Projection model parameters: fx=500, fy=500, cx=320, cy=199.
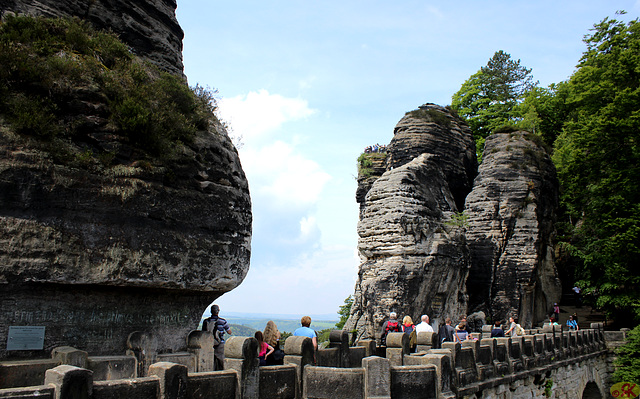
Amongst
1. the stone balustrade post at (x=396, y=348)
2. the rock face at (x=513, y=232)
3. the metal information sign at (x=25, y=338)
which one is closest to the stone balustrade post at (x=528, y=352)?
the stone balustrade post at (x=396, y=348)

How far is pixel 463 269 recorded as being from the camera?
22453 mm

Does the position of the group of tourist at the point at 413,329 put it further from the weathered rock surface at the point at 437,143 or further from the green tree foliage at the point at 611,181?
the green tree foliage at the point at 611,181

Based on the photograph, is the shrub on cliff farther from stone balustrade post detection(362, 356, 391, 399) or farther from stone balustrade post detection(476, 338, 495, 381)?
stone balustrade post detection(476, 338, 495, 381)

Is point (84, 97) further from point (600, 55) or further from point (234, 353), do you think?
point (600, 55)

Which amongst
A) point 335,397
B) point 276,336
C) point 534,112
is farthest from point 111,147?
point 534,112

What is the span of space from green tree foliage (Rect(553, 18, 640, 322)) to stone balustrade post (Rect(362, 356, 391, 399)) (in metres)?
20.9

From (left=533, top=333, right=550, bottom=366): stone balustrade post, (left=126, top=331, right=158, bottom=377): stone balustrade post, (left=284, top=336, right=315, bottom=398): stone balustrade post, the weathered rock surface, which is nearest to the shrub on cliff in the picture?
(left=126, top=331, right=158, bottom=377): stone balustrade post

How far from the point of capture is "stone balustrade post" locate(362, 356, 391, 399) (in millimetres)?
7824

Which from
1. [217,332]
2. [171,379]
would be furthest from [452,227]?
[171,379]

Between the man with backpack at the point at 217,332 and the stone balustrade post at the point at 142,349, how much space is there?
115cm

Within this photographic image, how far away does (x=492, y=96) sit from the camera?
4522cm

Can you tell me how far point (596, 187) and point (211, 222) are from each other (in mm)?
23393

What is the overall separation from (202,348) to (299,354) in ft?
8.19

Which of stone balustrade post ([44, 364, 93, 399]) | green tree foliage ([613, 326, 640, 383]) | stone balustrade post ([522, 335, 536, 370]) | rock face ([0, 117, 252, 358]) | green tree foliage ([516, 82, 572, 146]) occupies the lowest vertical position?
green tree foliage ([613, 326, 640, 383])
